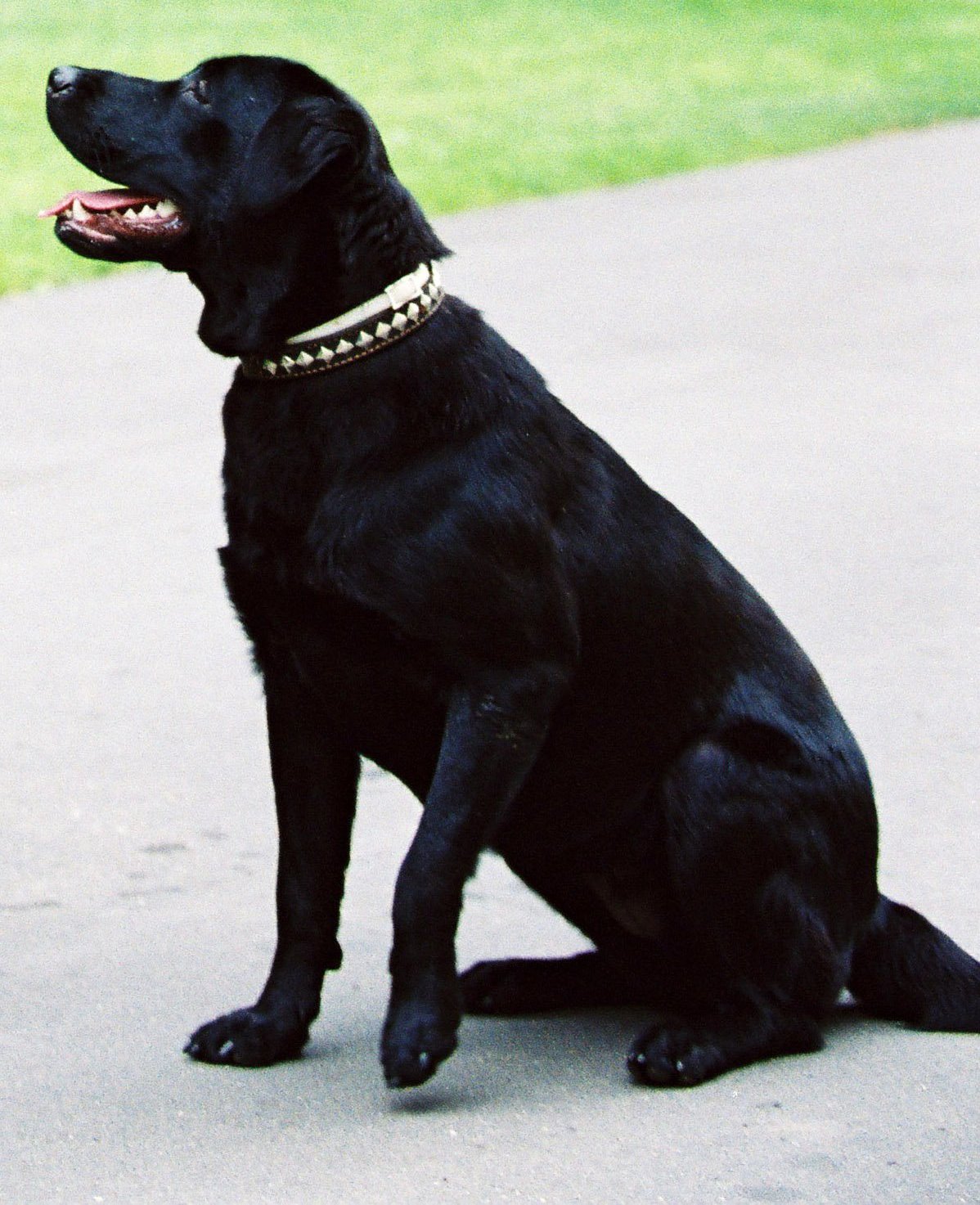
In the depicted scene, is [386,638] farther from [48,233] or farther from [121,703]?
[48,233]

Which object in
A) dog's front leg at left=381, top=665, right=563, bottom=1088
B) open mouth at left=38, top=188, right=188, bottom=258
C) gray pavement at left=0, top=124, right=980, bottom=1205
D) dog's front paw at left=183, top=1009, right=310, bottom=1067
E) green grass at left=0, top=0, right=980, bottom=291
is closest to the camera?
gray pavement at left=0, top=124, right=980, bottom=1205

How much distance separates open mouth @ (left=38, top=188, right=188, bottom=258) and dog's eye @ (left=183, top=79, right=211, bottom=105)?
169 millimetres

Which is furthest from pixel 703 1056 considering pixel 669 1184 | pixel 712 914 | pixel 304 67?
pixel 304 67

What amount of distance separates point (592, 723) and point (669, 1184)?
803 mm

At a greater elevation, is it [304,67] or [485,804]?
[304,67]

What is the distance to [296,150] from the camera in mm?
3619

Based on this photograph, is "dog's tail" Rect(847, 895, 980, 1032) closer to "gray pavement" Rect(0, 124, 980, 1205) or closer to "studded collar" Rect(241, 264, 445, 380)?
"gray pavement" Rect(0, 124, 980, 1205)

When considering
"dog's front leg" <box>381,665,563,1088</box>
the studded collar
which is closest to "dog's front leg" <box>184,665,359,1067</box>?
"dog's front leg" <box>381,665,563,1088</box>

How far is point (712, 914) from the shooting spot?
378 cm

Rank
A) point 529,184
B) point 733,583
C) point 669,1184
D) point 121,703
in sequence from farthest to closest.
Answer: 1. point 529,184
2. point 121,703
3. point 733,583
4. point 669,1184

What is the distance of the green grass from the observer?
12.9 meters

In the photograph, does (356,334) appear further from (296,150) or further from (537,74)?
(537,74)

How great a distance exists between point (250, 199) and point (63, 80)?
44 centimetres

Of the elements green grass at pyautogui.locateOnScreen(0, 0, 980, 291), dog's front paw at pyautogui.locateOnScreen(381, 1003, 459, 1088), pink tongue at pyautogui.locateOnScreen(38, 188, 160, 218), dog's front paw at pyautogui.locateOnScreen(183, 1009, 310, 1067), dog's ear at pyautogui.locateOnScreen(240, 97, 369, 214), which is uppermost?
dog's ear at pyautogui.locateOnScreen(240, 97, 369, 214)
